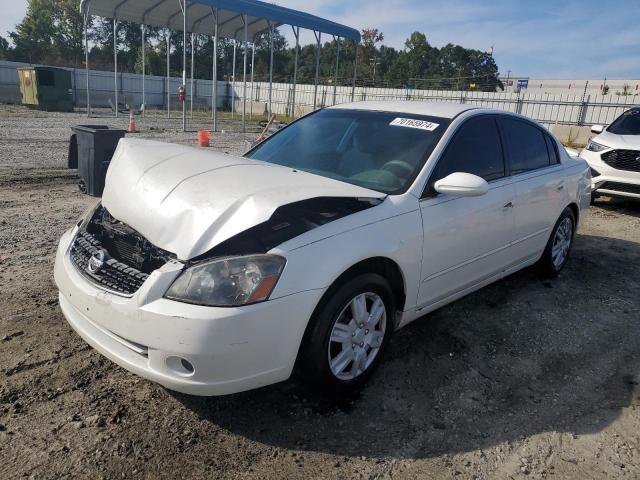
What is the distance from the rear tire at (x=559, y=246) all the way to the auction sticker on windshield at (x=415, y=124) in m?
2.00

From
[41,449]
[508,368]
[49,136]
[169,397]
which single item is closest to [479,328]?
[508,368]

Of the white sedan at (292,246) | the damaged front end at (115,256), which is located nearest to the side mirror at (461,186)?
the white sedan at (292,246)

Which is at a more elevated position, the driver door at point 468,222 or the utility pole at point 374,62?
the utility pole at point 374,62

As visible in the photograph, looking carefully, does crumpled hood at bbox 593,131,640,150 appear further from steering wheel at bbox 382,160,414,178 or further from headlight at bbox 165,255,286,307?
headlight at bbox 165,255,286,307

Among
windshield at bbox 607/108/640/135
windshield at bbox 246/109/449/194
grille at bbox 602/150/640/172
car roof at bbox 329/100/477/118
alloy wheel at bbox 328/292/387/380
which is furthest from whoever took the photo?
windshield at bbox 607/108/640/135

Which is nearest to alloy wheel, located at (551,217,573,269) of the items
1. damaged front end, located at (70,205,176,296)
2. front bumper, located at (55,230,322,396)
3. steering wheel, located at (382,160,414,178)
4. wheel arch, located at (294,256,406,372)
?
steering wheel, located at (382,160,414,178)

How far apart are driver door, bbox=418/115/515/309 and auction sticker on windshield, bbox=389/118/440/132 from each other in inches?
7.0

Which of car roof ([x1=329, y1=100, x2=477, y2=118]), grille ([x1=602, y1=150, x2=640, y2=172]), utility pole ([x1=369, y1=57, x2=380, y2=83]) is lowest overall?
grille ([x1=602, y1=150, x2=640, y2=172])

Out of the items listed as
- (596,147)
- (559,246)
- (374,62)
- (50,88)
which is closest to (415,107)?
(559,246)

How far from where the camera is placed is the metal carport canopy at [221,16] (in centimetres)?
1644

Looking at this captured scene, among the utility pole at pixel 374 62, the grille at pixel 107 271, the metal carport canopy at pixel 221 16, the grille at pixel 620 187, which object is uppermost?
the utility pole at pixel 374 62

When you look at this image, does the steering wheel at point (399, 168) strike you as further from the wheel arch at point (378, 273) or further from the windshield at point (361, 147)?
the wheel arch at point (378, 273)

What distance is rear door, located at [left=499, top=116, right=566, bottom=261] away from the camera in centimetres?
421

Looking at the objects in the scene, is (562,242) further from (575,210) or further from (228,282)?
(228,282)
